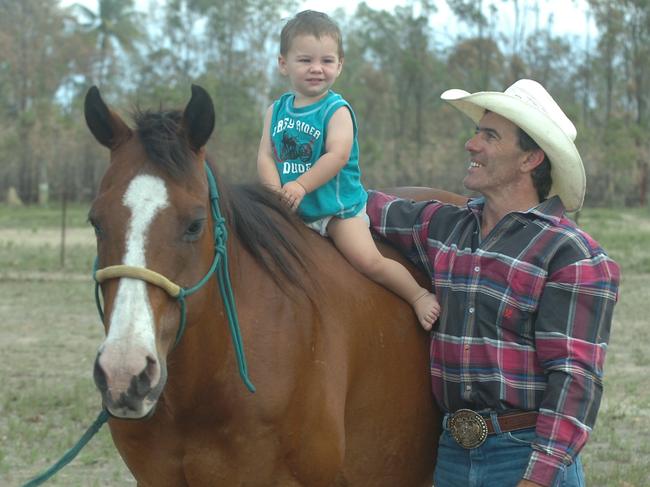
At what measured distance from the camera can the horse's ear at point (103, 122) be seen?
2.66 m

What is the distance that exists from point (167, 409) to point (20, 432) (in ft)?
13.6

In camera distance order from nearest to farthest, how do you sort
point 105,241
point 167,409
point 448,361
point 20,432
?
point 105,241
point 167,409
point 448,361
point 20,432

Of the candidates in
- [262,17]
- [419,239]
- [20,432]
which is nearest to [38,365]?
[20,432]

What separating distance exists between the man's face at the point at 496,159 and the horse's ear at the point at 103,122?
124 centimetres

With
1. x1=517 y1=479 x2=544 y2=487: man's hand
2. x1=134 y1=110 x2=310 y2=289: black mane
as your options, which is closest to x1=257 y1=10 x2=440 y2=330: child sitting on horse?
x1=134 y1=110 x2=310 y2=289: black mane

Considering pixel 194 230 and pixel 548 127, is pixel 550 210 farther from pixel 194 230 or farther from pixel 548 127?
pixel 194 230

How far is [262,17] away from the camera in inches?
1649

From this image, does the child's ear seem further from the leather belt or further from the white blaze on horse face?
the leather belt

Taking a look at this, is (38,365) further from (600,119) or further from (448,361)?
(600,119)

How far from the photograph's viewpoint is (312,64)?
3414 millimetres

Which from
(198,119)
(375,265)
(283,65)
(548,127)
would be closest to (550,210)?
(548,127)

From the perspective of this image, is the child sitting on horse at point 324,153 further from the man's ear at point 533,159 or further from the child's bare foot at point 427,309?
the man's ear at point 533,159

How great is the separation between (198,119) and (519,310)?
4.06 feet

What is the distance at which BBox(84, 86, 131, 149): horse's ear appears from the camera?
8.73 feet
